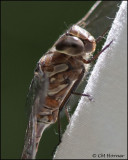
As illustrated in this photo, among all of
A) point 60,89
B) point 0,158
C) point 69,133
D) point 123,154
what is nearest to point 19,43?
point 0,158

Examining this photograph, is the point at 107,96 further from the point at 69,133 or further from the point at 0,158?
the point at 0,158

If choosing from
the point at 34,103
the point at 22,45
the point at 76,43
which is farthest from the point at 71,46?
the point at 22,45

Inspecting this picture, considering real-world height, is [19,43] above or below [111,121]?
below

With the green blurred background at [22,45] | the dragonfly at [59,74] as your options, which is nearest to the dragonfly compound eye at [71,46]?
the dragonfly at [59,74]

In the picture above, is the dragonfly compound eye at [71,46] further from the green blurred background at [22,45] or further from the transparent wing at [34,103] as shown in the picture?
the green blurred background at [22,45]

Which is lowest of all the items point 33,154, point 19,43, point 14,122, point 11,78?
point 14,122

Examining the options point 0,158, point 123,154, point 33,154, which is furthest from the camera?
point 0,158

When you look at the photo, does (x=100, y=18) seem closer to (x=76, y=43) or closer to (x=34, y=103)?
(x=76, y=43)
